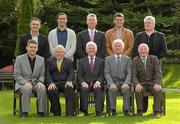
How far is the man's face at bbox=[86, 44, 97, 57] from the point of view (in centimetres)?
1067

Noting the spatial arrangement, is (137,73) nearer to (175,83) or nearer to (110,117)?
(110,117)

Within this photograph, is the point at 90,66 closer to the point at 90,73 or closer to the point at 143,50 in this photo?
the point at 90,73

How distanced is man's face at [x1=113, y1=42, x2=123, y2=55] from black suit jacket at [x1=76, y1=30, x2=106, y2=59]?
0.44 metres

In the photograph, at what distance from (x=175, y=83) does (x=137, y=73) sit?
46.1ft

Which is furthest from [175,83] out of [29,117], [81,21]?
[29,117]

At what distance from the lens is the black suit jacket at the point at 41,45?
1109 cm

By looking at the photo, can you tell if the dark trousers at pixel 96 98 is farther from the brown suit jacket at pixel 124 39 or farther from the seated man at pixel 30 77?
the brown suit jacket at pixel 124 39

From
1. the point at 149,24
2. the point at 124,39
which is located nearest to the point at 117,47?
the point at 124,39

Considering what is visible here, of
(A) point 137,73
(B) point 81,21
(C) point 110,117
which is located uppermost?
(B) point 81,21

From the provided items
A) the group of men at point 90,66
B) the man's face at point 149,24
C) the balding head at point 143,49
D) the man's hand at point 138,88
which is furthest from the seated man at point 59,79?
the man's face at point 149,24

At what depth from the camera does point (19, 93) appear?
1045 centimetres

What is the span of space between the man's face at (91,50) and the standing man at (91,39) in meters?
0.39

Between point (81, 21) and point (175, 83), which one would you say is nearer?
point (175, 83)

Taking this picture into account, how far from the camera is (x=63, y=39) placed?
1116 centimetres
